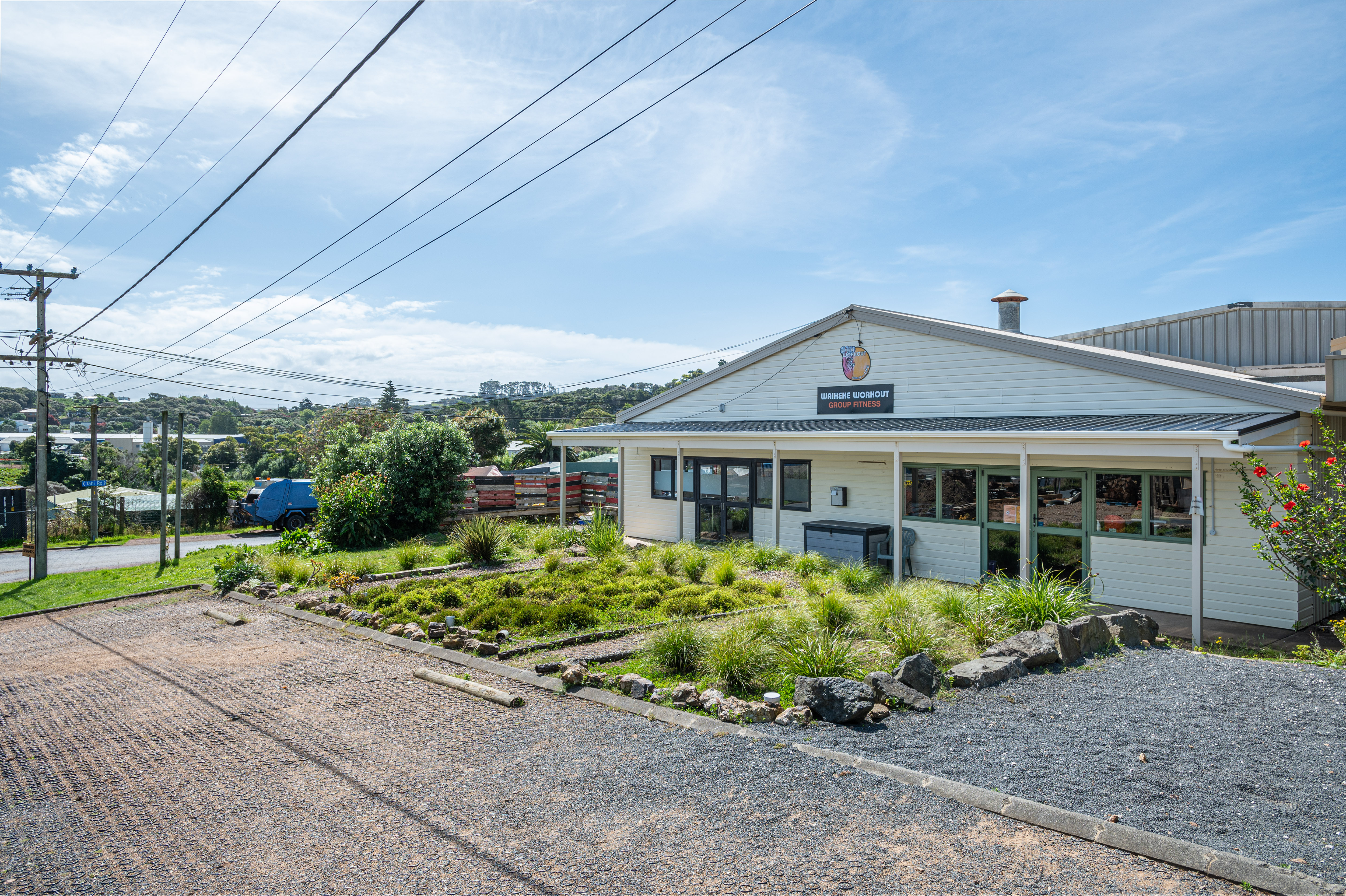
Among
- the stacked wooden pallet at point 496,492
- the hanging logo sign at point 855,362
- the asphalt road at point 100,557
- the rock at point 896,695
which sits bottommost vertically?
the asphalt road at point 100,557

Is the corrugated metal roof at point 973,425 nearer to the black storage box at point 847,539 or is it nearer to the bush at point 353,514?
the black storage box at point 847,539

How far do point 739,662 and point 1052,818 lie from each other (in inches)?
126

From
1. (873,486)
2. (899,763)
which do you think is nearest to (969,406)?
(873,486)

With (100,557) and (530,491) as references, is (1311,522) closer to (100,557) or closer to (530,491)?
(530,491)

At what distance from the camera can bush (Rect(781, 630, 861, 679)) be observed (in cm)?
695

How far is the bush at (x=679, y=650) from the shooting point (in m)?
7.73

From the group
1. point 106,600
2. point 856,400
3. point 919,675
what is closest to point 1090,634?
point 919,675

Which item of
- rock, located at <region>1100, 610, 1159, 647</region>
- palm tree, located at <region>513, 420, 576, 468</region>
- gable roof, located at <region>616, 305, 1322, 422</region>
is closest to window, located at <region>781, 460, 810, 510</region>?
gable roof, located at <region>616, 305, 1322, 422</region>

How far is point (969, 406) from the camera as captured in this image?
14516mm

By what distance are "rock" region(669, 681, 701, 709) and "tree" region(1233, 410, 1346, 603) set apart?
6.68 metres

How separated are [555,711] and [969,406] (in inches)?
425

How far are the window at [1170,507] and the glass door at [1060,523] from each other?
3.22ft

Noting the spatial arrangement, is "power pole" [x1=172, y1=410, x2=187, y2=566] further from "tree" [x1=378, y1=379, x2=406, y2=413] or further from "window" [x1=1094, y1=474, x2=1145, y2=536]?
"tree" [x1=378, y1=379, x2=406, y2=413]

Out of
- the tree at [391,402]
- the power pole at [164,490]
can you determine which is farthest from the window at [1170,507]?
the tree at [391,402]
